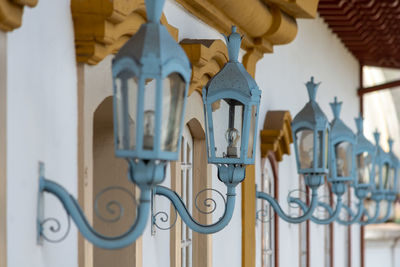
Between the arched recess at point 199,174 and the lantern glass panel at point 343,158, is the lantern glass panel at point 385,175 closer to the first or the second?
the lantern glass panel at point 343,158

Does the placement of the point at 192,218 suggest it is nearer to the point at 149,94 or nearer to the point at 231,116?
the point at 231,116

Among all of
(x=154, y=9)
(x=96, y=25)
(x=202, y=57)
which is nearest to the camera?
(x=154, y=9)

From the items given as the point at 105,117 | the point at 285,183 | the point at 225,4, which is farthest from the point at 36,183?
the point at 285,183

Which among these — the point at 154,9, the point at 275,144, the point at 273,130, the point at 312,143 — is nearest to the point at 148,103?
the point at 154,9

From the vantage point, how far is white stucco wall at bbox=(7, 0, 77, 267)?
3.67 metres

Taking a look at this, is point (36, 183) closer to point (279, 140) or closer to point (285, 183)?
point (279, 140)

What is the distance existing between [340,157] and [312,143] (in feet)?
4.00

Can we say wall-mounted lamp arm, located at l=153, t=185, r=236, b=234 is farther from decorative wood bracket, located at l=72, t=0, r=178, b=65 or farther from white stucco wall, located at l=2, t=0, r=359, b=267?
decorative wood bracket, located at l=72, t=0, r=178, b=65

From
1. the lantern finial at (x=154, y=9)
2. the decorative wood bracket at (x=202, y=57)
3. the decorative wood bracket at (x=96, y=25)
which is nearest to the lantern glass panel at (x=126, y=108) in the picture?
the lantern finial at (x=154, y=9)

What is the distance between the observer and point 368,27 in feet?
44.8

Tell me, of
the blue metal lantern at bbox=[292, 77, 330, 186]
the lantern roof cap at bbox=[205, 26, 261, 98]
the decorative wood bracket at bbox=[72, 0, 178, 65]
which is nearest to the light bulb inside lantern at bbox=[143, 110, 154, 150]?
the decorative wood bracket at bbox=[72, 0, 178, 65]

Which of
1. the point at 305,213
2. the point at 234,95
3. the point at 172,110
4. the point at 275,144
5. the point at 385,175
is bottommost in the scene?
the point at 305,213

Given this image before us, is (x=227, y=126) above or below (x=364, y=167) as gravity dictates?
above

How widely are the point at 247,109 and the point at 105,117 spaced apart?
0.77 metres
